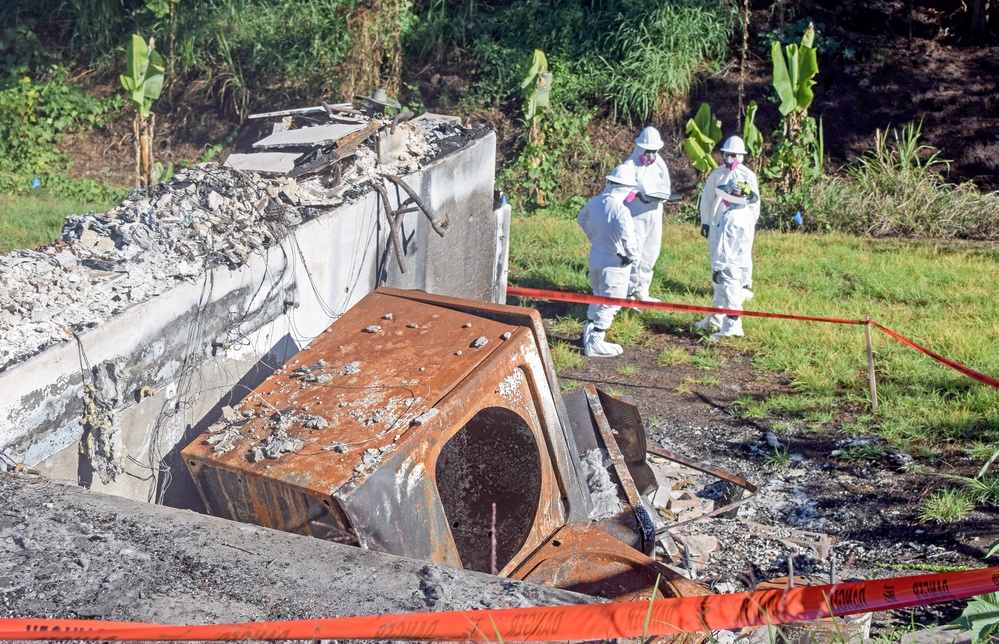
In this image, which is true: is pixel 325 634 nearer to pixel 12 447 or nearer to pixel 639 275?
pixel 12 447

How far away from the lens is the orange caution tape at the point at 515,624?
2.29 m

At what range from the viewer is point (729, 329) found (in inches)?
316

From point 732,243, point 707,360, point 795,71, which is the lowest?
point 707,360

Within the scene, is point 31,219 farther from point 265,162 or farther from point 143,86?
point 265,162

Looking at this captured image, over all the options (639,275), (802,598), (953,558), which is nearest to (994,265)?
(639,275)

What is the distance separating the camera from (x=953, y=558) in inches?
192

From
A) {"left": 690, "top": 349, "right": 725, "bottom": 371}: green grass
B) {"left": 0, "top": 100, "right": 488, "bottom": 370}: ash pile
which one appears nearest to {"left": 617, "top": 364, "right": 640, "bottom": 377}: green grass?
{"left": 690, "top": 349, "right": 725, "bottom": 371}: green grass

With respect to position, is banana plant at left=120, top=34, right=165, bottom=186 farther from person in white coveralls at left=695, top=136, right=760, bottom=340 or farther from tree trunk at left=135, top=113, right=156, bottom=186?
person in white coveralls at left=695, top=136, right=760, bottom=340

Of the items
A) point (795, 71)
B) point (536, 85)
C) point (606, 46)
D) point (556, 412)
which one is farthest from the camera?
point (606, 46)

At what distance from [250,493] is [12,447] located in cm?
98

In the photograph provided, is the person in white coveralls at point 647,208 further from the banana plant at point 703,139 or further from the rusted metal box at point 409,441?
the rusted metal box at point 409,441

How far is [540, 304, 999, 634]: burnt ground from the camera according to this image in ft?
15.9

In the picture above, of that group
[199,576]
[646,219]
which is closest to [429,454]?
[199,576]

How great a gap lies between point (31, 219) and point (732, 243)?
7.74 metres
